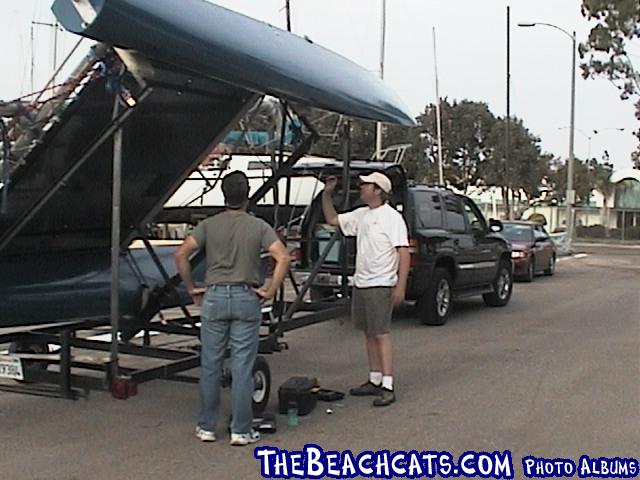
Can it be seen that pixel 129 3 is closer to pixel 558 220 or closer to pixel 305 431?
pixel 305 431

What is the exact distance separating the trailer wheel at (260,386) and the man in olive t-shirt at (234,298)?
782 mm

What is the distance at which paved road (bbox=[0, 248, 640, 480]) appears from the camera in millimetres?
6531

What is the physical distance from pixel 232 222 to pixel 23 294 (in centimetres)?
200

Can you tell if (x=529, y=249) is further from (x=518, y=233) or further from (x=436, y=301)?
(x=436, y=301)

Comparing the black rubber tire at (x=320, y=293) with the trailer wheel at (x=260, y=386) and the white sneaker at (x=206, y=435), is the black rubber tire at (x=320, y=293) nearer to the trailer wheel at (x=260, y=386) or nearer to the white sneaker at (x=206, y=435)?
the trailer wheel at (x=260, y=386)

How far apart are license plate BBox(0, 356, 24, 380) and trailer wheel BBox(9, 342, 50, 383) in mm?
34

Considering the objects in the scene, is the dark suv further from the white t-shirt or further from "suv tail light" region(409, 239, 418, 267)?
the white t-shirt

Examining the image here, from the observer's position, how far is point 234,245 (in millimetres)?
6762

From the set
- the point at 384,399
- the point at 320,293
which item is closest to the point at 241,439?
the point at 384,399

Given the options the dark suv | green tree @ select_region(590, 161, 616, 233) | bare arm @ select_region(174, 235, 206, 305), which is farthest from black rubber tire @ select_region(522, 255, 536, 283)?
green tree @ select_region(590, 161, 616, 233)

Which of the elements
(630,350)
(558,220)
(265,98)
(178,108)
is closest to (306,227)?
(265,98)

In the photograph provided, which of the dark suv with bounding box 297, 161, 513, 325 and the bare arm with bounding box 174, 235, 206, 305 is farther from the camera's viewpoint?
the dark suv with bounding box 297, 161, 513, 325

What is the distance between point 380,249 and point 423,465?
7.23 feet

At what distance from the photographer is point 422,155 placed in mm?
55438
